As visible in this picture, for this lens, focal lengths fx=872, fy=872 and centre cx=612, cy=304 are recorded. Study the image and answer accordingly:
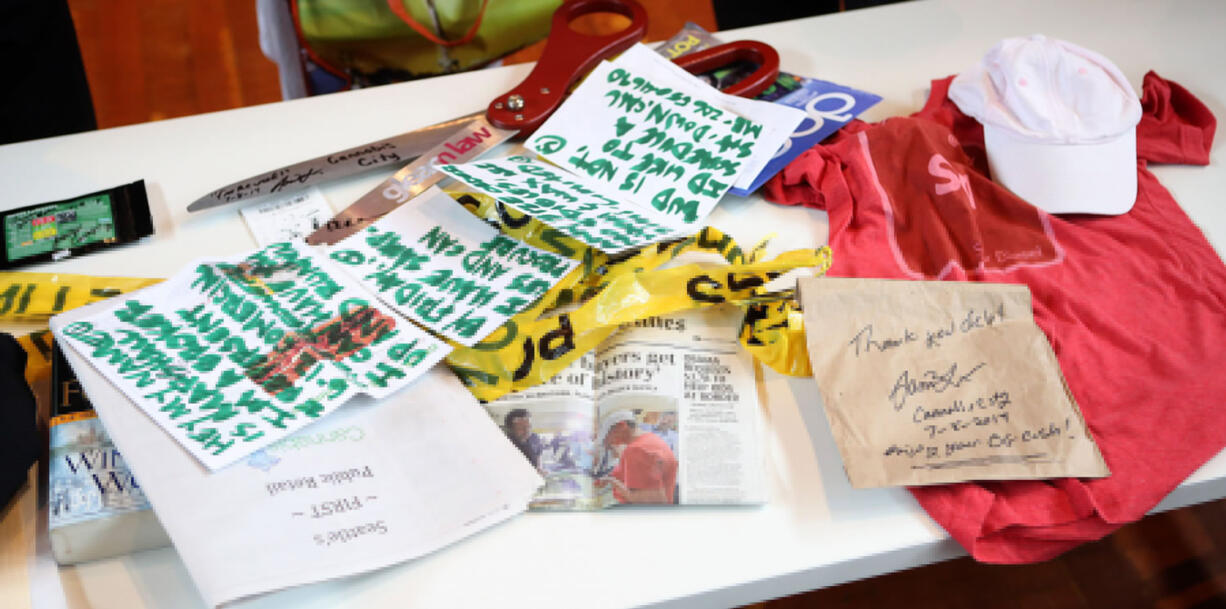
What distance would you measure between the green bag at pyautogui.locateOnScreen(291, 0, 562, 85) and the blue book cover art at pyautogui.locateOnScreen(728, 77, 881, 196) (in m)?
0.40

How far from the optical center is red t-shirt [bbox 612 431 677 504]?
1.84 ft

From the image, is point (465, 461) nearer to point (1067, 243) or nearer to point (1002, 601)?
point (1067, 243)

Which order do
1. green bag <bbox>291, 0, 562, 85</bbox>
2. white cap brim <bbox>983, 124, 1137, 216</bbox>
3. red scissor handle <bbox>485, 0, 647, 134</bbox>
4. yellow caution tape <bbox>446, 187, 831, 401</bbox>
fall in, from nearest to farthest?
yellow caution tape <bbox>446, 187, 831, 401</bbox> < white cap brim <bbox>983, 124, 1137, 216</bbox> < red scissor handle <bbox>485, 0, 647, 134</bbox> < green bag <bbox>291, 0, 562, 85</bbox>

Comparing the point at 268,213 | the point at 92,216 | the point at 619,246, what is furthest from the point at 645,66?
the point at 92,216

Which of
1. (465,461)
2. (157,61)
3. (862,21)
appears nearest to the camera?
(465,461)

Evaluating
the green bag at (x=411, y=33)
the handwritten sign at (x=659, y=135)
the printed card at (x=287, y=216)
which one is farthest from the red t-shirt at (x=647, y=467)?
the green bag at (x=411, y=33)

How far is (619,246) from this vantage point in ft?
2.16

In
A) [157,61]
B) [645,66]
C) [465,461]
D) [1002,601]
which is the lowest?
[1002,601]

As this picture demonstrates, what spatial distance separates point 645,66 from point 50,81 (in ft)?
2.56

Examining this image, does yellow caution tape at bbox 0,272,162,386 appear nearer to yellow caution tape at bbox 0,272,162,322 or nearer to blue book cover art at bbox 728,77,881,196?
yellow caution tape at bbox 0,272,162,322

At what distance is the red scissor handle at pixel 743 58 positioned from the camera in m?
0.85

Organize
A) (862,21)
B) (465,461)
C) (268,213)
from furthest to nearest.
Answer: (862,21)
(268,213)
(465,461)

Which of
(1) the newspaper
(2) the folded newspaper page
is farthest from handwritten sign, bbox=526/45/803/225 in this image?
(2) the folded newspaper page

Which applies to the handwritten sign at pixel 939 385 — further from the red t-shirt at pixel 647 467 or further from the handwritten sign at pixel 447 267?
the handwritten sign at pixel 447 267
